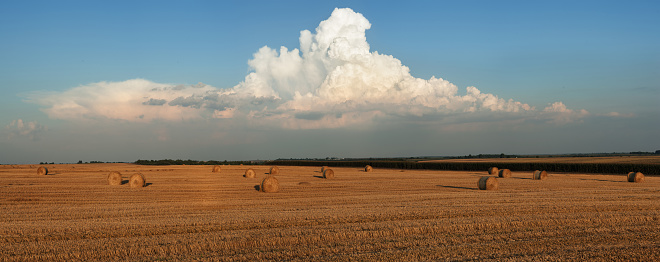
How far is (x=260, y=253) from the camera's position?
10133mm

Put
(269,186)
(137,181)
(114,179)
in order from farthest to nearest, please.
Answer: (114,179)
(137,181)
(269,186)

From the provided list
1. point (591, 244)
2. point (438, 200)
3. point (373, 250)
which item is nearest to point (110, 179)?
point (438, 200)

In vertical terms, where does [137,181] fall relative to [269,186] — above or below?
above

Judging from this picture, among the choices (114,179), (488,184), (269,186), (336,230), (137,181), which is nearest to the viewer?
(336,230)

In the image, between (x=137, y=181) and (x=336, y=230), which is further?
(x=137, y=181)

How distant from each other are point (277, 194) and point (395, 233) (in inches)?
508

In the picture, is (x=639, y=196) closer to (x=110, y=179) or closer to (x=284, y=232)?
(x=284, y=232)

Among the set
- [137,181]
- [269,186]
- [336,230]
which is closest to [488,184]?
[269,186]

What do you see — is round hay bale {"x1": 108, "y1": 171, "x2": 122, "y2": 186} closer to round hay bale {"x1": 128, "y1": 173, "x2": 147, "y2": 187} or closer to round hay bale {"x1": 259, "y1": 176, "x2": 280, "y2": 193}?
round hay bale {"x1": 128, "y1": 173, "x2": 147, "y2": 187}

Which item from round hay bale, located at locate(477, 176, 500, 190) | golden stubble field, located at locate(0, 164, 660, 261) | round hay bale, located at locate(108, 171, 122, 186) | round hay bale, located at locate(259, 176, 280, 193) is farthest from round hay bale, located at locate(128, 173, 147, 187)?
round hay bale, located at locate(477, 176, 500, 190)

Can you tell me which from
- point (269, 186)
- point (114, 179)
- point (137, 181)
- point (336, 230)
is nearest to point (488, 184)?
point (269, 186)

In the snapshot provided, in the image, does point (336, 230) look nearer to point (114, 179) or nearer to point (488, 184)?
point (488, 184)

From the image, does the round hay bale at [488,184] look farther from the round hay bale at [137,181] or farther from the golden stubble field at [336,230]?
the round hay bale at [137,181]

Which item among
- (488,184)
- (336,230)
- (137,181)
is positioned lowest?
(336,230)
